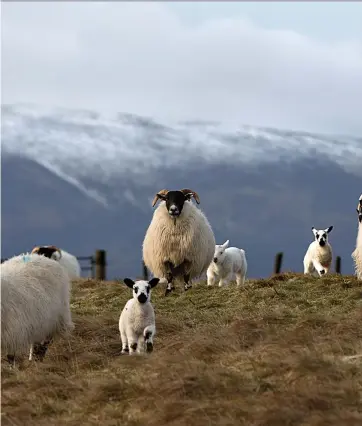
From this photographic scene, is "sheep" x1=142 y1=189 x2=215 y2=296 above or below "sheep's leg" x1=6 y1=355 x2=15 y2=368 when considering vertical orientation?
above

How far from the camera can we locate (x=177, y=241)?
→ 18.3 m

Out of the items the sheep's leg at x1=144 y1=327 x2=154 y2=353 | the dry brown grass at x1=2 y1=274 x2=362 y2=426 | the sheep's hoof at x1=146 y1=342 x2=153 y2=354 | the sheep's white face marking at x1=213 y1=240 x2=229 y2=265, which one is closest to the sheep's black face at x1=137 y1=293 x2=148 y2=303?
the sheep's leg at x1=144 y1=327 x2=154 y2=353

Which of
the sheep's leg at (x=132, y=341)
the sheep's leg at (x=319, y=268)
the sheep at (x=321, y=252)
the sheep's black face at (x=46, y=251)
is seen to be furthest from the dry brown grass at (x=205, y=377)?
the sheep at (x=321, y=252)

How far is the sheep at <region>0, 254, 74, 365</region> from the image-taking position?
10.5m

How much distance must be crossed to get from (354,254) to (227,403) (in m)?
10.4

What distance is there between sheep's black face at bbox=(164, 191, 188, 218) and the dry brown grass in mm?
4985

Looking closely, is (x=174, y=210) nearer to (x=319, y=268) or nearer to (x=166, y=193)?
(x=166, y=193)

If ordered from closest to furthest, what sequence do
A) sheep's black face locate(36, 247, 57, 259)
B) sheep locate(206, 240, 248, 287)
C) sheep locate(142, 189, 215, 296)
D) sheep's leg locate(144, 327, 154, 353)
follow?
sheep's leg locate(144, 327, 154, 353) < sheep's black face locate(36, 247, 57, 259) < sheep locate(142, 189, 215, 296) < sheep locate(206, 240, 248, 287)

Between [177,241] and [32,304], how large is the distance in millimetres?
7667

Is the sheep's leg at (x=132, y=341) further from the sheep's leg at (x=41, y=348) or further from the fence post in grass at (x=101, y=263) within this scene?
the fence post in grass at (x=101, y=263)

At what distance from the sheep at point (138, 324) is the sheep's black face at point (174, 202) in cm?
647

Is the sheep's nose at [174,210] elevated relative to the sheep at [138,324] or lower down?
elevated

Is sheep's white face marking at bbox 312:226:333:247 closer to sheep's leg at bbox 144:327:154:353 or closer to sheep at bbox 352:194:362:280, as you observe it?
sheep at bbox 352:194:362:280

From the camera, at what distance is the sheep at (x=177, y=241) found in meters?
18.3
